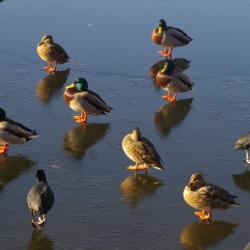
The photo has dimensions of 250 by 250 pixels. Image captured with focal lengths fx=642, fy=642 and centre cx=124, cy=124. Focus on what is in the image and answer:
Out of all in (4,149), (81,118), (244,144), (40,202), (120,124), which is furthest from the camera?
(81,118)

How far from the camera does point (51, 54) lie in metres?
13.7

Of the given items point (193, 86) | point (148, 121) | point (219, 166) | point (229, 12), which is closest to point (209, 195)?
point (219, 166)

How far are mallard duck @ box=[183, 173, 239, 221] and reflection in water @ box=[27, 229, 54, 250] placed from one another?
1.88 metres

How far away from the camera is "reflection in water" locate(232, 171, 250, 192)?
9133 mm

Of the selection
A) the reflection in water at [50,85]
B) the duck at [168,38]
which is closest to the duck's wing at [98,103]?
the reflection in water at [50,85]

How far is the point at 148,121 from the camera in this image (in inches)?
447

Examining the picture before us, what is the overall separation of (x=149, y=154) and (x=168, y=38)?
21.4 feet

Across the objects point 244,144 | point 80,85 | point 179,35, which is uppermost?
point 179,35

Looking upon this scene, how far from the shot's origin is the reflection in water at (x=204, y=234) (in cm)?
762

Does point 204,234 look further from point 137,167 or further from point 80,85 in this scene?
point 80,85

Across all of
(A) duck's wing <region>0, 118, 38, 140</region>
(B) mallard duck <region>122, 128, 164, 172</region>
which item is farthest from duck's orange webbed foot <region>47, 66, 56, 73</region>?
(B) mallard duck <region>122, 128, 164, 172</region>

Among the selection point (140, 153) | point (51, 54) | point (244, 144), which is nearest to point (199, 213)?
point (140, 153)

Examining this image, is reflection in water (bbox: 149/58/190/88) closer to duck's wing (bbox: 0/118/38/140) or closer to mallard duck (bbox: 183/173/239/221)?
duck's wing (bbox: 0/118/38/140)

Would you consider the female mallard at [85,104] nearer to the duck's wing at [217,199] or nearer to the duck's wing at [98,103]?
the duck's wing at [98,103]
